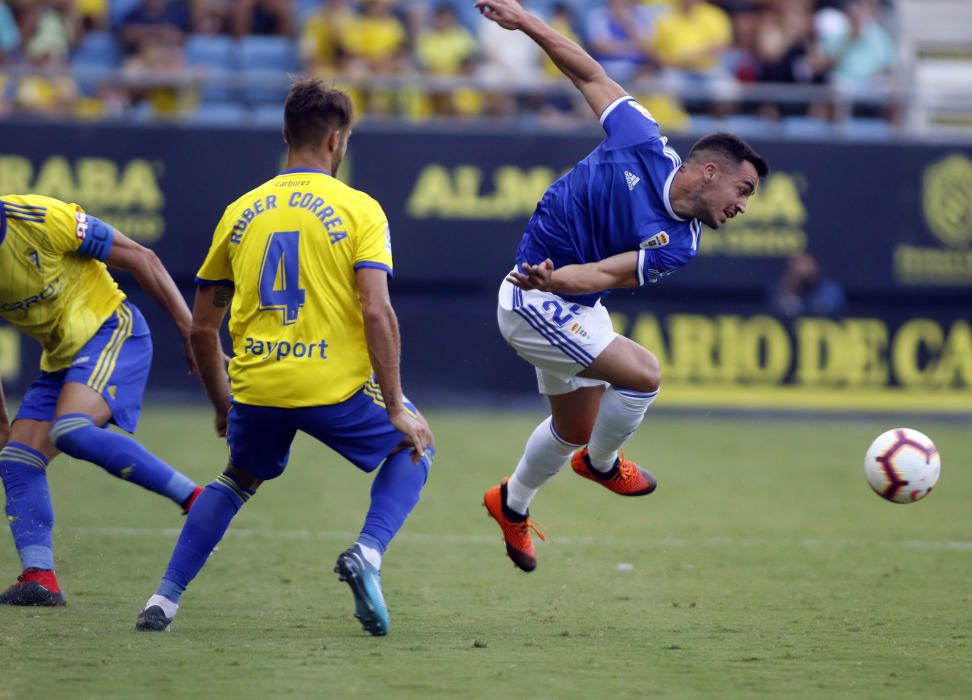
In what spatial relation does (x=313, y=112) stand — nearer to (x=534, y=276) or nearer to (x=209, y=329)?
(x=209, y=329)

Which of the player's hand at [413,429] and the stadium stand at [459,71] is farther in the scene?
the stadium stand at [459,71]

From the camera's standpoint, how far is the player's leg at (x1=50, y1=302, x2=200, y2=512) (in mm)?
6258

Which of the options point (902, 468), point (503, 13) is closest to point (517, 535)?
point (902, 468)

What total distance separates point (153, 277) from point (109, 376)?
60cm

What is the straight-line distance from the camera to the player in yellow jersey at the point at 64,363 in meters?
6.23

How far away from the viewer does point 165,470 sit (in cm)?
643

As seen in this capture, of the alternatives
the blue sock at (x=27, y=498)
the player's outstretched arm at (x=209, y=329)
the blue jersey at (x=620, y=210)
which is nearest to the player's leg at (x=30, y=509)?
the blue sock at (x=27, y=498)

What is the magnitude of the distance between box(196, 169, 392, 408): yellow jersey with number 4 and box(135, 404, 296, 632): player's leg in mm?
143

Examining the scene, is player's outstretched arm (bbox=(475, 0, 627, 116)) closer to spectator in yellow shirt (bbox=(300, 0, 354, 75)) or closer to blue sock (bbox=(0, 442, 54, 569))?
blue sock (bbox=(0, 442, 54, 569))

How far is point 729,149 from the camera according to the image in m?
6.33

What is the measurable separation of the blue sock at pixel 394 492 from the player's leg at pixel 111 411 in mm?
1168

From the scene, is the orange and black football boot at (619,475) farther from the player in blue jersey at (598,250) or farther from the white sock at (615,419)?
the white sock at (615,419)

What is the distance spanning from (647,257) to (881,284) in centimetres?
1044

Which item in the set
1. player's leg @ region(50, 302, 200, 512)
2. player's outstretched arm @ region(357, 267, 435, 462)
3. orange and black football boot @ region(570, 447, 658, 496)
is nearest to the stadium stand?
orange and black football boot @ region(570, 447, 658, 496)
